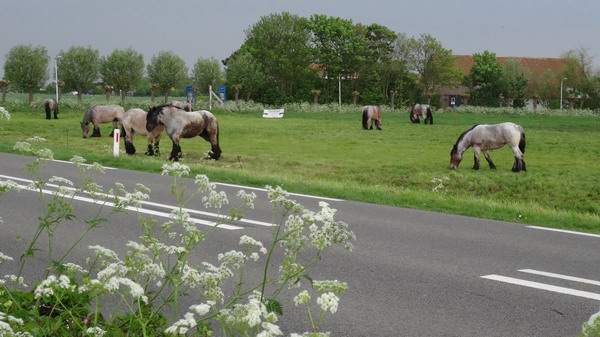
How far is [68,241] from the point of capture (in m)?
10.3

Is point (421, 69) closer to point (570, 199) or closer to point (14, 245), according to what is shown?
point (570, 199)

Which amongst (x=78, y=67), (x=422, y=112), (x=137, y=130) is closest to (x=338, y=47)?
(x=78, y=67)

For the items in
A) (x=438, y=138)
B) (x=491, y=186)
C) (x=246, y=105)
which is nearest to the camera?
(x=491, y=186)

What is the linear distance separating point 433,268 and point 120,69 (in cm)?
10102

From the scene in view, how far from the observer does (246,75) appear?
94.5 metres

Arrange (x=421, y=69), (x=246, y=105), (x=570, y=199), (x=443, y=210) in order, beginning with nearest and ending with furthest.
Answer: (x=443, y=210), (x=570, y=199), (x=246, y=105), (x=421, y=69)

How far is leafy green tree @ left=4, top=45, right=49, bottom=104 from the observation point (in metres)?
90.4

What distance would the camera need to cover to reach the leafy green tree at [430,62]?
355ft

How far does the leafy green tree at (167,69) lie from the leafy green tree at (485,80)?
39.1m

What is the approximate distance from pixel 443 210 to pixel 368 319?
332 inches

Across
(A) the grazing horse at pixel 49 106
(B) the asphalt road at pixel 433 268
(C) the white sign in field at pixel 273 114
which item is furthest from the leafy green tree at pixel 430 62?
(B) the asphalt road at pixel 433 268

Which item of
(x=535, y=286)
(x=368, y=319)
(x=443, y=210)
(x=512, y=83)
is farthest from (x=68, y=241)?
(x=512, y=83)

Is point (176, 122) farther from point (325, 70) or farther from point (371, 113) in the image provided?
point (325, 70)

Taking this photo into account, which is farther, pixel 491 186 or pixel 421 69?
pixel 421 69
